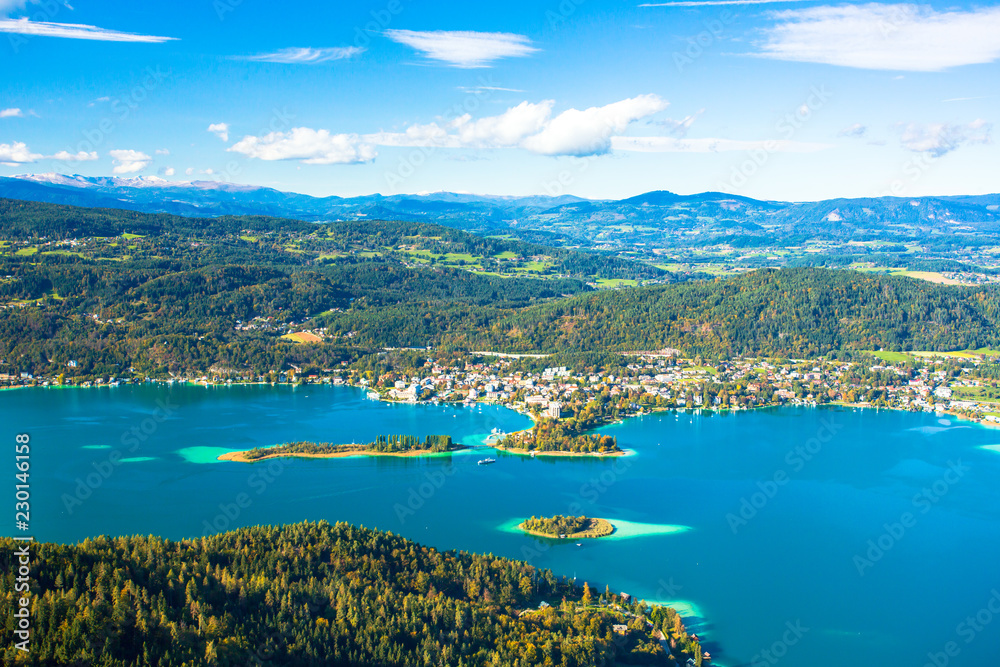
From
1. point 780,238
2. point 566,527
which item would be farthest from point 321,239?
A: point 780,238

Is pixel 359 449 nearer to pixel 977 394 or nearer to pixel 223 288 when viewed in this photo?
pixel 977 394

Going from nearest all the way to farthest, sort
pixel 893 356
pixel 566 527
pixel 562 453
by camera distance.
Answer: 1. pixel 566 527
2. pixel 562 453
3. pixel 893 356

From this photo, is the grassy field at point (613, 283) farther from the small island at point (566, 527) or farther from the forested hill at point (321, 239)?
the small island at point (566, 527)

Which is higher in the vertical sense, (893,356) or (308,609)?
(893,356)

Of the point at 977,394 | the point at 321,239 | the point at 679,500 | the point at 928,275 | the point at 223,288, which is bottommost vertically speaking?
the point at 679,500

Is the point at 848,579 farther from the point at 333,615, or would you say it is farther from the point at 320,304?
the point at 320,304

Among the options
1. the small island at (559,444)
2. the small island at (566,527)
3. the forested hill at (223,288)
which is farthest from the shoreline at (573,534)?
the forested hill at (223,288)

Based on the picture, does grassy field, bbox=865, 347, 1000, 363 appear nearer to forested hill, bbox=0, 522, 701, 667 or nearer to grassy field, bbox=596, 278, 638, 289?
grassy field, bbox=596, 278, 638, 289
